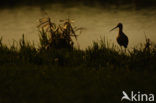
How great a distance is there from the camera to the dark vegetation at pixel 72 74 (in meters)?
4.24

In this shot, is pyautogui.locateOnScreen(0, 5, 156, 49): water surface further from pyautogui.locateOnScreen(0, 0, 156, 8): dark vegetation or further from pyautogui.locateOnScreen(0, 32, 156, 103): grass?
pyautogui.locateOnScreen(0, 0, 156, 8): dark vegetation

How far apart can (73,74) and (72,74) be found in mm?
18

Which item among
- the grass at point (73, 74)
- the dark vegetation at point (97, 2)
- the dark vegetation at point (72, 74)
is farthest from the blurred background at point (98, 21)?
the grass at point (73, 74)

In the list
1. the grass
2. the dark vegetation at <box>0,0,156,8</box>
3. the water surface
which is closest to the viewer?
the grass

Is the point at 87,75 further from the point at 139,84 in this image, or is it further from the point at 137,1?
the point at 137,1

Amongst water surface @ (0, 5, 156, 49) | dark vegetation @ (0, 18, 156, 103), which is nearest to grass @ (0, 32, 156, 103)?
dark vegetation @ (0, 18, 156, 103)

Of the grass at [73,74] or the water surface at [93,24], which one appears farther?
the water surface at [93,24]

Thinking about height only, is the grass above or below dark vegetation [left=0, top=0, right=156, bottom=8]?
below

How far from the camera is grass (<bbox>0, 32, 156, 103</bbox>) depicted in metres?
4.23

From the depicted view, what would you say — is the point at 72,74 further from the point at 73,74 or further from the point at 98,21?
the point at 98,21

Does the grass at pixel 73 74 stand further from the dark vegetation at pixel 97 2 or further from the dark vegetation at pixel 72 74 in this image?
the dark vegetation at pixel 97 2

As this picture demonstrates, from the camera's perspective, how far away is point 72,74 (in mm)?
5328

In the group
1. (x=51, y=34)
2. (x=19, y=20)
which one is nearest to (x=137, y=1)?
(x=19, y=20)

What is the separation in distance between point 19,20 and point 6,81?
873 cm
